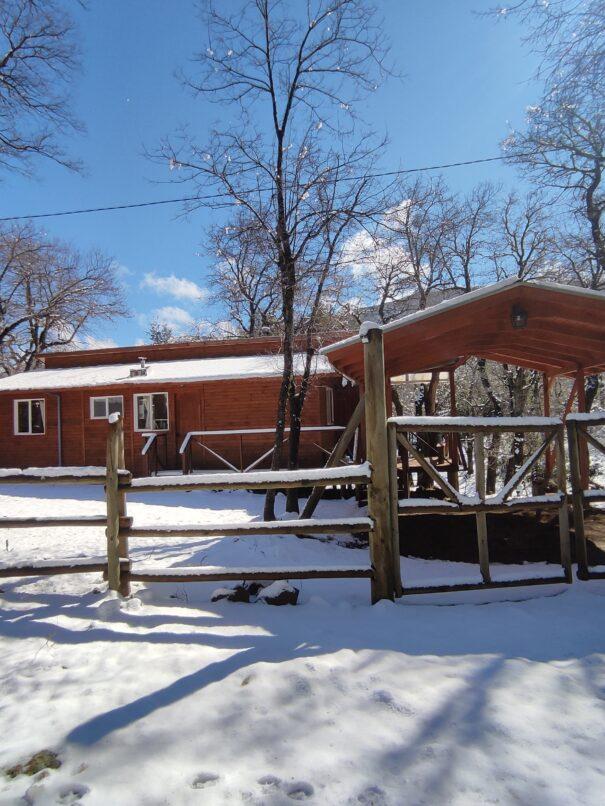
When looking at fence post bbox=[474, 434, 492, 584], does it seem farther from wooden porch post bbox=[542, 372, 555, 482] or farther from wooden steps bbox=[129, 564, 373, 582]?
wooden porch post bbox=[542, 372, 555, 482]

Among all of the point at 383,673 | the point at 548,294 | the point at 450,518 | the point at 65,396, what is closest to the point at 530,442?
the point at 450,518

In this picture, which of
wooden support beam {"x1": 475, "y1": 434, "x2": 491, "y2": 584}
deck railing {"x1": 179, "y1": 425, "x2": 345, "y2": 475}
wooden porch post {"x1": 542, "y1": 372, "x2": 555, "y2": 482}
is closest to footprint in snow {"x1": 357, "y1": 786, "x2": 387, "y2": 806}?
wooden support beam {"x1": 475, "y1": 434, "x2": 491, "y2": 584}

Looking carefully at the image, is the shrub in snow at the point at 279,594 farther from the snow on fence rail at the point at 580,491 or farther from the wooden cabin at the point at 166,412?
the wooden cabin at the point at 166,412

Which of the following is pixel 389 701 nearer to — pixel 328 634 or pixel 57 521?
pixel 328 634

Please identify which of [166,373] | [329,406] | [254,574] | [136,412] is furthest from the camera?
[166,373]

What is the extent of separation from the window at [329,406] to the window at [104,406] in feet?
22.0

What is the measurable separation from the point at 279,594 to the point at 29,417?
15106 mm

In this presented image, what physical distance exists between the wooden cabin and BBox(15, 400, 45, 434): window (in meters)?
0.03

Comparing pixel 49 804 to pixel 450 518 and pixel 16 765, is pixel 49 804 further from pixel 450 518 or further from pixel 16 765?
pixel 450 518

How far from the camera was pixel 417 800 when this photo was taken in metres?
1.89

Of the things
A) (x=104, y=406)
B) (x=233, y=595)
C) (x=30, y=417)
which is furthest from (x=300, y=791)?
(x=30, y=417)

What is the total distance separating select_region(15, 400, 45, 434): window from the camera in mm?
15977

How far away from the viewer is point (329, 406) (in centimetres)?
1459

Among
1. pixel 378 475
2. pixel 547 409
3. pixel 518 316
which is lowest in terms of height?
pixel 378 475
